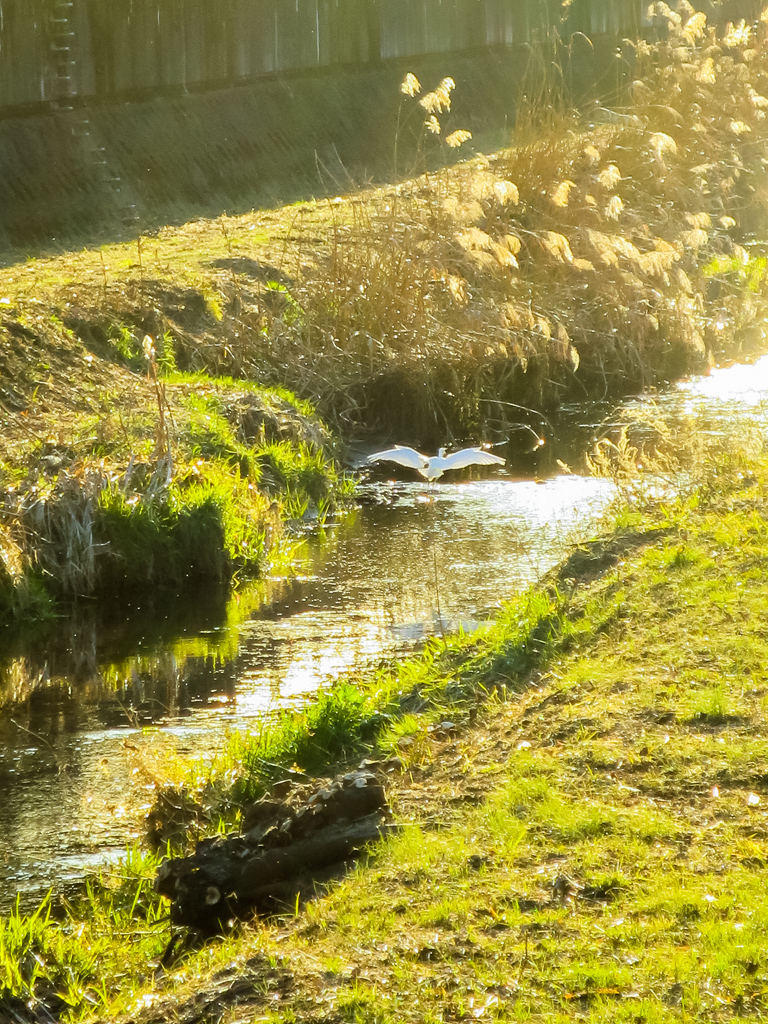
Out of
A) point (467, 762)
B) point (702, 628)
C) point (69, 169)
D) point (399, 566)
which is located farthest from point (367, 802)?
point (69, 169)

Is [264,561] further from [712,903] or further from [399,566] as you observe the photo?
[712,903]

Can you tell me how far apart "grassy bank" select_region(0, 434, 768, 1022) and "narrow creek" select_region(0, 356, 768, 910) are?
1.40 ft

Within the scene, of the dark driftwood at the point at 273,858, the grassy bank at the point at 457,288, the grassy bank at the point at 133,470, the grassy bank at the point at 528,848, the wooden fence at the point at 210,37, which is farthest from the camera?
the wooden fence at the point at 210,37

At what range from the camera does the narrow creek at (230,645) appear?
626cm

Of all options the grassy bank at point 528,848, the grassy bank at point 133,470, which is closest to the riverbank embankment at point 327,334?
the grassy bank at point 133,470

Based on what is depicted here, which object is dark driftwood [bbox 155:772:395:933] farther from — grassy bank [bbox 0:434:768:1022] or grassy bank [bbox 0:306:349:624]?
grassy bank [bbox 0:306:349:624]

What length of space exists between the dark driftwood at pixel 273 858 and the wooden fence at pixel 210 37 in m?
13.9

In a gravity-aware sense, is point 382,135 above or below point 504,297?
above

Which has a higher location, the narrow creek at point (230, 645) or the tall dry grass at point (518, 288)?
the tall dry grass at point (518, 288)

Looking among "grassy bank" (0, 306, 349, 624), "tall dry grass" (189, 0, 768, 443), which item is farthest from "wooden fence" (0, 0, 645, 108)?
"grassy bank" (0, 306, 349, 624)

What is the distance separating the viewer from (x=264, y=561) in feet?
32.8

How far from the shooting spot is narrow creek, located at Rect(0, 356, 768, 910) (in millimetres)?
6258

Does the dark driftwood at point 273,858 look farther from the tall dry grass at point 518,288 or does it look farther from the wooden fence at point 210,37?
the wooden fence at point 210,37

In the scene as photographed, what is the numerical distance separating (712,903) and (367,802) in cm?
148
